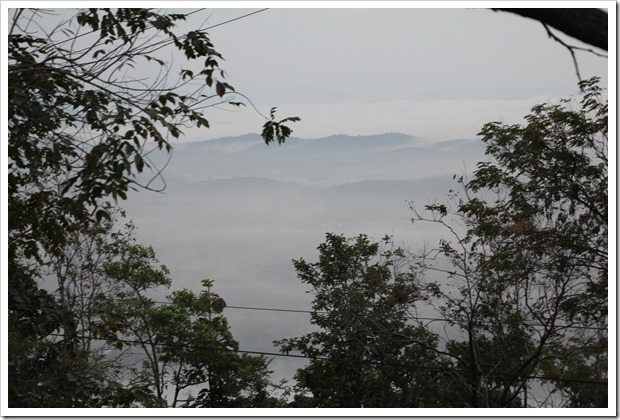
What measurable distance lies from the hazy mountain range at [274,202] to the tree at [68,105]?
5.10 feet

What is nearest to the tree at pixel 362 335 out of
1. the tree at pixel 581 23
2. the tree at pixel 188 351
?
the tree at pixel 188 351

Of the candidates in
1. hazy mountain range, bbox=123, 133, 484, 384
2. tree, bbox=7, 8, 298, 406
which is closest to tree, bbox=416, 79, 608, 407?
hazy mountain range, bbox=123, 133, 484, 384

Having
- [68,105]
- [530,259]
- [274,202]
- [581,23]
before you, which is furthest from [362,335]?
[581,23]

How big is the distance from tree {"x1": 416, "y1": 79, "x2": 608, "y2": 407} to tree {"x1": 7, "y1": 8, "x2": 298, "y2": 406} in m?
3.27

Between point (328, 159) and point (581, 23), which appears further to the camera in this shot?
point (328, 159)

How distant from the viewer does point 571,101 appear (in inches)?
254

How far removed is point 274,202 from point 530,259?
2324 mm

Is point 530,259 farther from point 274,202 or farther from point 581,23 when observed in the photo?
point 581,23

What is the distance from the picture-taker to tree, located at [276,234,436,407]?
6590mm

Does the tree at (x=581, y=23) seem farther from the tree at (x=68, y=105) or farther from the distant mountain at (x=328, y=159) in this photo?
the distant mountain at (x=328, y=159)

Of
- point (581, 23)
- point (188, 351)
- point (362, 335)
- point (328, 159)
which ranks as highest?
point (328, 159)

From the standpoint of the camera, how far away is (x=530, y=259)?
20.9 feet

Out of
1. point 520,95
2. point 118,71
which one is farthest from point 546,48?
Answer: point 118,71

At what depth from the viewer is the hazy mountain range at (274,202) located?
20.1 ft
